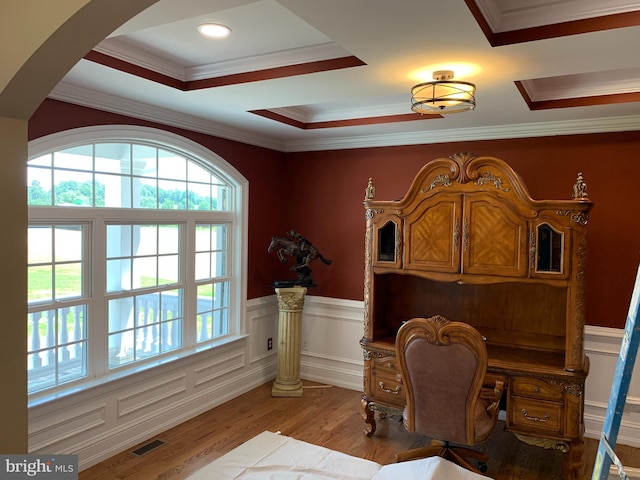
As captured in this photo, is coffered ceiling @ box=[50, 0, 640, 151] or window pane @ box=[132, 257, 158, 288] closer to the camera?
coffered ceiling @ box=[50, 0, 640, 151]

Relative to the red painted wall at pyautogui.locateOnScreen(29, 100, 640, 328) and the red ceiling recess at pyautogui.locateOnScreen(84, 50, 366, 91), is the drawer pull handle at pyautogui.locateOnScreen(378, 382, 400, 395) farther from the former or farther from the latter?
the red ceiling recess at pyautogui.locateOnScreen(84, 50, 366, 91)

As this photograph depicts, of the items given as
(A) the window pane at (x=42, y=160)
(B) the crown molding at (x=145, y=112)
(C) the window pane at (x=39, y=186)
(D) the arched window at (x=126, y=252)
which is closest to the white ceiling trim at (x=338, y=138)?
(B) the crown molding at (x=145, y=112)

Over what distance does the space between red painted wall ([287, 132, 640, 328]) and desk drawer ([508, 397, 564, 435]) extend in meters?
1.02

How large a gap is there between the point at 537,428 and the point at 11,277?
3254mm

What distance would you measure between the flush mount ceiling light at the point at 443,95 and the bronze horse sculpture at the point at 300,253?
2110 millimetres

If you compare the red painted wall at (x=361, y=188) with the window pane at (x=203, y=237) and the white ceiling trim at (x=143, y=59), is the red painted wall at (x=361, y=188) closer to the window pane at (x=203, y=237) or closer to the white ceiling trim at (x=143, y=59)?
the window pane at (x=203, y=237)

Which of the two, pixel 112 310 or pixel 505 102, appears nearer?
pixel 505 102

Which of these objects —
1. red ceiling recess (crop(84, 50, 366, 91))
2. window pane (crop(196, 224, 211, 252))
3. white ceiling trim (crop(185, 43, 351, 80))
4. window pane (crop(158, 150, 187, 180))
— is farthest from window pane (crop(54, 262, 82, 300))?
white ceiling trim (crop(185, 43, 351, 80))

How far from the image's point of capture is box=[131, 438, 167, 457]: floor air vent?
3.36m

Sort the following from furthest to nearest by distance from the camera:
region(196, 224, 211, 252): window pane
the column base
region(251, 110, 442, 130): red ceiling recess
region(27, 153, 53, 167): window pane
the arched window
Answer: the column base, region(196, 224, 211, 252): window pane, region(251, 110, 442, 130): red ceiling recess, the arched window, region(27, 153, 53, 167): window pane

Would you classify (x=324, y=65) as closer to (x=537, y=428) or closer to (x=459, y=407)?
(x=459, y=407)

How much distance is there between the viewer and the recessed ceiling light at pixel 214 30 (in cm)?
228

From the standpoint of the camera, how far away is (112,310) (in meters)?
3.42

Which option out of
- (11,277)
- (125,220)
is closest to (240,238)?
(125,220)
